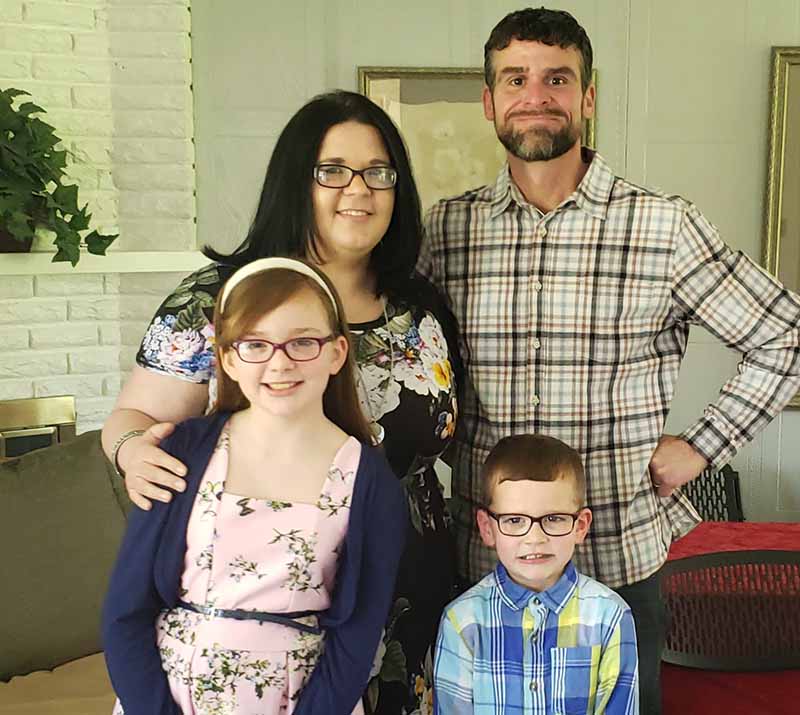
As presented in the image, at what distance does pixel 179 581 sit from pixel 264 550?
0.12 meters

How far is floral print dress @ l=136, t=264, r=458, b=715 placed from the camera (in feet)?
4.77

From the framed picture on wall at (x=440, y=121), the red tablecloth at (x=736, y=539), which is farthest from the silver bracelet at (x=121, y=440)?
the framed picture on wall at (x=440, y=121)

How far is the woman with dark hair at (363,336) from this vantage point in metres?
1.45

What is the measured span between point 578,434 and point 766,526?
74.8 inches

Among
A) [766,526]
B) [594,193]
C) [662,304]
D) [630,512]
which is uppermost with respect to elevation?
[594,193]

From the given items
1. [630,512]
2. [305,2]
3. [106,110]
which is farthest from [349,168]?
[305,2]

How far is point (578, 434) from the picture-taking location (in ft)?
5.60

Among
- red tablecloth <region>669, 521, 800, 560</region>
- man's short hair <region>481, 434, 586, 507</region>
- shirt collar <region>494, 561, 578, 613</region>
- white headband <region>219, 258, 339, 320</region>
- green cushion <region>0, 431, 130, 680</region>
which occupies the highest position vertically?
white headband <region>219, 258, 339, 320</region>

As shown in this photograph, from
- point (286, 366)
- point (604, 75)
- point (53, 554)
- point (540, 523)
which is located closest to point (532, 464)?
point (540, 523)

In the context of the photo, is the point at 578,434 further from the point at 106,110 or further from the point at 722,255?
the point at 106,110

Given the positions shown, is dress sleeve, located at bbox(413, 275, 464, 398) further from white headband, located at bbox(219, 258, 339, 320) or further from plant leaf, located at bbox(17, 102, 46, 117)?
plant leaf, located at bbox(17, 102, 46, 117)

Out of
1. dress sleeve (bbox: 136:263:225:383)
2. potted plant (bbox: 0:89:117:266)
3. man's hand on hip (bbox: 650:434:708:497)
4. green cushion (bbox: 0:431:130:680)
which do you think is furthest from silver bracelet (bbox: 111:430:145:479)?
potted plant (bbox: 0:89:117:266)

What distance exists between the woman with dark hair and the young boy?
9 cm

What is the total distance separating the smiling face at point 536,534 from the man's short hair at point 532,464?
10 mm
